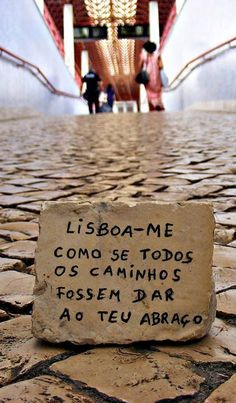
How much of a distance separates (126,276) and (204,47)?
1123 centimetres

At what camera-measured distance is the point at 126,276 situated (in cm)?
84

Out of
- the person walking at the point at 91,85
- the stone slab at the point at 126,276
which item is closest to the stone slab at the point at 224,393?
the stone slab at the point at 126,276

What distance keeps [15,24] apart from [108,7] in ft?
32.3

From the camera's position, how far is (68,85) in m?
18.6

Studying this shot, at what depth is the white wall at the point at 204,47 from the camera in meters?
9.51

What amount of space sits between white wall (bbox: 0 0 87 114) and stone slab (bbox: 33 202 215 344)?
8916mm

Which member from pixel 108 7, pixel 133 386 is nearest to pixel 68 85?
pixel 108 7

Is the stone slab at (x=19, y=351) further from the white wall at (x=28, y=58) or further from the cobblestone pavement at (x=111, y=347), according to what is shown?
the white wall at (x=28, y=58)

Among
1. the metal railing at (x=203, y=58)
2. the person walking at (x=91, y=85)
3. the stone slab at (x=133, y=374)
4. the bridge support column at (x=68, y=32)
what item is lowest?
the stone slab at (x=133, y=374)

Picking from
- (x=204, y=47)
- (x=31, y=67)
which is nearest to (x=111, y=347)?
(x=204, y=47)

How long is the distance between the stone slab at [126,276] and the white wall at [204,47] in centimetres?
876

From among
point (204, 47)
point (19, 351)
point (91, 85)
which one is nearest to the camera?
point (19, 351)

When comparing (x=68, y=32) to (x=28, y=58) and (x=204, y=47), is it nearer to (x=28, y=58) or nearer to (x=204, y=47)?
(x=28, y=58)

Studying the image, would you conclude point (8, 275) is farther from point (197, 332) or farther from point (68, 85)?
point (68, 85)
